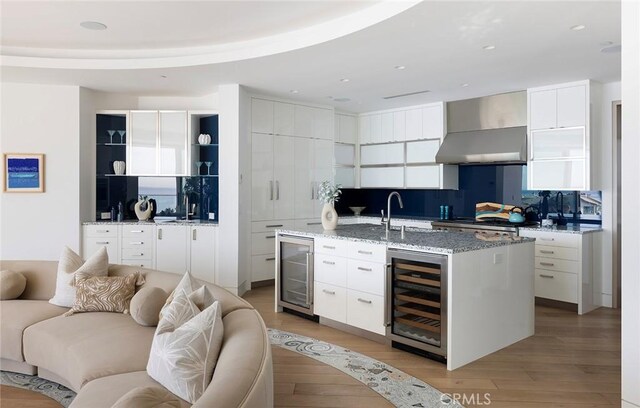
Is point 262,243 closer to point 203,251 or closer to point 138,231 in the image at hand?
point 203,251

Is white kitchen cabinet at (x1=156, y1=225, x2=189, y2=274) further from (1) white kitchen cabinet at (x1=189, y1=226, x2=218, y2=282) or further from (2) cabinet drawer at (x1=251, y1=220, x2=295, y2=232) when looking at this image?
(2) cabinet drawer at (x1=251, y1=220, x2=295, y2=232)

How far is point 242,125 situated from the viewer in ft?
18.5

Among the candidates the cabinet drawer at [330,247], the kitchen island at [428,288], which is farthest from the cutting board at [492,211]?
the cabinet drawer at [330,247]

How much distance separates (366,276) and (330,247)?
19.6 inches

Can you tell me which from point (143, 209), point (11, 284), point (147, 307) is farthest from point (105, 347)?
point (143, 209)

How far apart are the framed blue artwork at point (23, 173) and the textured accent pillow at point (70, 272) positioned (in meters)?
2.44

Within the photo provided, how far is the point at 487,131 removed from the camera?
599 cm

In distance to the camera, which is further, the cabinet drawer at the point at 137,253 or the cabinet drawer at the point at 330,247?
the cabinet drawer at the point at 137,253

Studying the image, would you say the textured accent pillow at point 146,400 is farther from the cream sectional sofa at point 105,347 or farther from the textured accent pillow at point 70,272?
the textured accent pillow at point 70,272

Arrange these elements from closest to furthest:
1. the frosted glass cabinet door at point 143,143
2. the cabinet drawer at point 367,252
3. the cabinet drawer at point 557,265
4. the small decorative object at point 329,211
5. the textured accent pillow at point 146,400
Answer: the textured accent pillow at point 146,400
the cabinet drawer at point 367,252
the small decorative object at point 329,211
the cabinet drawer at point 557,265
the frosted glass cabinet door at point 143,143

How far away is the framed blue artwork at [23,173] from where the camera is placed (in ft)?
18.1

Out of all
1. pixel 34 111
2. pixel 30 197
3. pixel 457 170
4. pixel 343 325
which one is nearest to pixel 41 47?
pixel 34 111

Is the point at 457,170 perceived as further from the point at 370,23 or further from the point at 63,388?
the point at 63,388

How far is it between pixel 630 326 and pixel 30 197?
20.1ft
